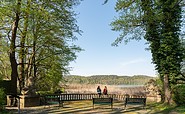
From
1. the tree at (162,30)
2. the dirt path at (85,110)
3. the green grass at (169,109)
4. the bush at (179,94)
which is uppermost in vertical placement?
the tree at (162,30)

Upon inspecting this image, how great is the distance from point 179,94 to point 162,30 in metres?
5.05

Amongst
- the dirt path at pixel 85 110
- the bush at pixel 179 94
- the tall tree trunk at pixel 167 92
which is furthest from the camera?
the tall tree trunk at pixel 167 92

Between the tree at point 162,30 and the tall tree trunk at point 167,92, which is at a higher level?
the tree at point 162,30

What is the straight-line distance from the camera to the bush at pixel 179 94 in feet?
61.4

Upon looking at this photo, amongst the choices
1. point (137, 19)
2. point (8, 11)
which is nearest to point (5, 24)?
point (8, 11)

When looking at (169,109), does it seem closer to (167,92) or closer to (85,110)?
(167,92)

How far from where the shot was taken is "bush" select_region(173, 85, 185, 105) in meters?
18.7

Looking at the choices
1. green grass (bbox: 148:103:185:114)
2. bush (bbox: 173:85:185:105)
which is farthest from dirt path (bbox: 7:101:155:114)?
bush (bbox: 173:85:185:105)

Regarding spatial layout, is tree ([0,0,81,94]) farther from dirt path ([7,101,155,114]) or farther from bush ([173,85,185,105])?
bush ([173,85,185,105])

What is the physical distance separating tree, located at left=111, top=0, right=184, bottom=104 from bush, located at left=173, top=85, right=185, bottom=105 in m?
0.47

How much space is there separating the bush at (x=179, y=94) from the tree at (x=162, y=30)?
1.55 feet

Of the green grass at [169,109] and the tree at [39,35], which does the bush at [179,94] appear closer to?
the green grass at [169,109]

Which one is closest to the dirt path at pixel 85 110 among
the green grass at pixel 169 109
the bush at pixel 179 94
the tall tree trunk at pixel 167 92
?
the green grass at pixel 169 109

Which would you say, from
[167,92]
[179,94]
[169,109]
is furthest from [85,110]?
[179,94]
